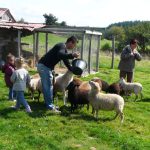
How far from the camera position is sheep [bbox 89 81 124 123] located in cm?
1020

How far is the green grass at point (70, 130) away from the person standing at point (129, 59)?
262cm

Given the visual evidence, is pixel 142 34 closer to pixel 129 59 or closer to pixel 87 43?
pixel 87 43

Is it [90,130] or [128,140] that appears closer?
[128,140]

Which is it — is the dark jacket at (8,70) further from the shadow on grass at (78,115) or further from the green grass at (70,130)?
the shadow on grass at (78,115)

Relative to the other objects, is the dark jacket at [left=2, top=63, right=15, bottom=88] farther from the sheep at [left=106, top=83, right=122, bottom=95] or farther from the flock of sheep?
the sheep at [left=106, top=83, right=122, bottom=95]

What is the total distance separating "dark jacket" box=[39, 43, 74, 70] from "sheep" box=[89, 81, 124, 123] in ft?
3.10

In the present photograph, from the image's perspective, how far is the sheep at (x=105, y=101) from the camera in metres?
10.2

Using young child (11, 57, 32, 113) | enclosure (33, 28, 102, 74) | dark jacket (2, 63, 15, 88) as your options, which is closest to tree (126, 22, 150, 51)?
enclosure (33, 28, 102, 74)

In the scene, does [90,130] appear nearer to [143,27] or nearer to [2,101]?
A: [2,101]

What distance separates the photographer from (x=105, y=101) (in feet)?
33.7

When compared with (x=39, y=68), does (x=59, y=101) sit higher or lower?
lower

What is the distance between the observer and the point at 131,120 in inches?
424

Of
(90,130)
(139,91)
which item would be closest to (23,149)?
(90,130)

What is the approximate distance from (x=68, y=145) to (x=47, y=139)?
54 cm
